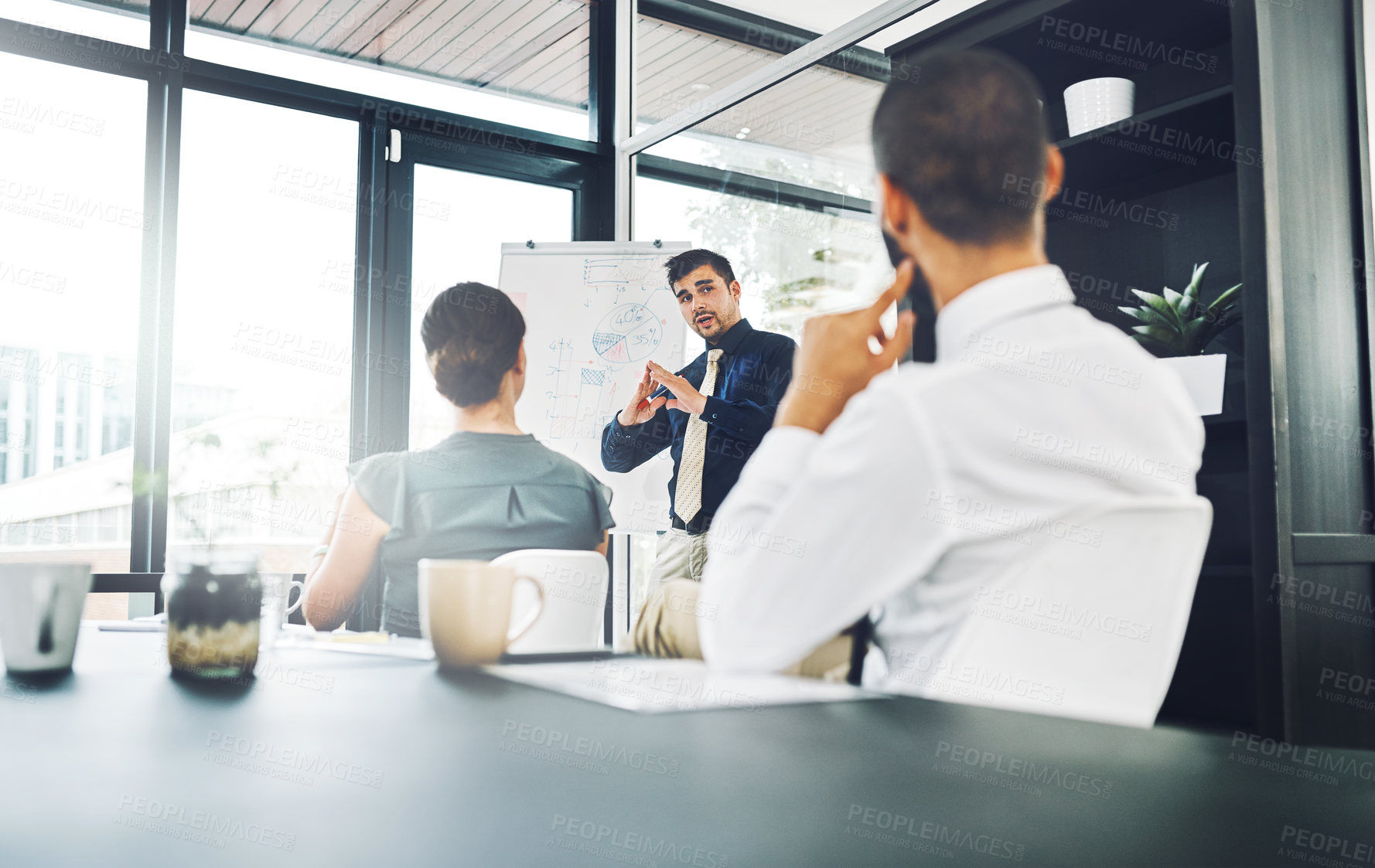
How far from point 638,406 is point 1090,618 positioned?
6.95 ft

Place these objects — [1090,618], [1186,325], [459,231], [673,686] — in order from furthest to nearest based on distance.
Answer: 1. [459,231]
2. [1186,325]
3. [1090,618]
4. [673,686]

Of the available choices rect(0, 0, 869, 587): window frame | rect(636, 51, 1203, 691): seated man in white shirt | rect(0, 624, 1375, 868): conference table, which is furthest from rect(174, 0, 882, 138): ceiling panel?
→ rect(0, 624, 1375, 868): conference table

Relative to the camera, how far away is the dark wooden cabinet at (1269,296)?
1.25 metres

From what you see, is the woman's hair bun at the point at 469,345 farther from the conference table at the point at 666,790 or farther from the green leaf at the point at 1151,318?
the conference table at the point at 666,790

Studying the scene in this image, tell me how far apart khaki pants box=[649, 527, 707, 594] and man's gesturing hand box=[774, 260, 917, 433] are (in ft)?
5.60

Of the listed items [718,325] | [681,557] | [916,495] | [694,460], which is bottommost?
[681,557]

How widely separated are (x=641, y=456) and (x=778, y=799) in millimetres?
2495

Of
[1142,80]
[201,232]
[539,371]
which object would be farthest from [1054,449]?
[201,232]

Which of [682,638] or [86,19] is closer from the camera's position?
[682,638]

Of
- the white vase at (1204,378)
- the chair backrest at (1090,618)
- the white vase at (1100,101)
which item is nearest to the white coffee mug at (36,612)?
the chair backrest at (1090,618)

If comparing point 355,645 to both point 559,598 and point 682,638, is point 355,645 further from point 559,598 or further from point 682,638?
point 682,638

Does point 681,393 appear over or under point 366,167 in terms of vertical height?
under

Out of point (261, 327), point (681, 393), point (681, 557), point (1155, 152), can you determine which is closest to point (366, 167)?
point (261, 327)

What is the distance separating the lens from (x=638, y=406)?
2.59m
